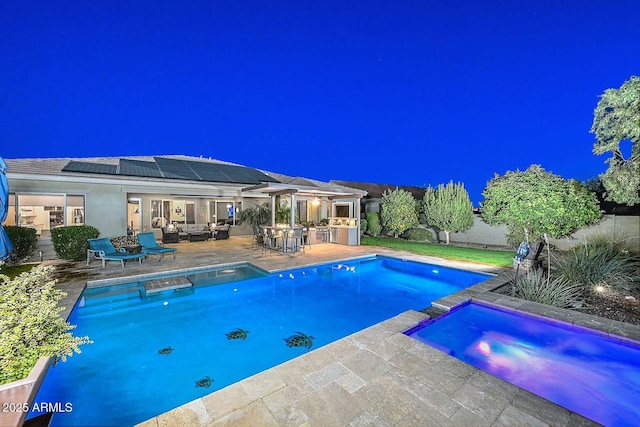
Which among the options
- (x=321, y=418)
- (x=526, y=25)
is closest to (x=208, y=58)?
(x=526, y=25)

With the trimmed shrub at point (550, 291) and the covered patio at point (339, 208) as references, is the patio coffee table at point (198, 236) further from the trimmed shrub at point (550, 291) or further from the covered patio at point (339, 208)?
the trimmed shrub at point (550, 291)

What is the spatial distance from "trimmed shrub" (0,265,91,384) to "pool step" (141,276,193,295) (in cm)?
374

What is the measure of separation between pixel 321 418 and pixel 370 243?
40.8ft

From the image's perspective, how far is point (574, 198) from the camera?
6098 millimetres

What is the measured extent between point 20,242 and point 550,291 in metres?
13.9

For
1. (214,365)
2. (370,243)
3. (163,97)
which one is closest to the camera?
(214,365)

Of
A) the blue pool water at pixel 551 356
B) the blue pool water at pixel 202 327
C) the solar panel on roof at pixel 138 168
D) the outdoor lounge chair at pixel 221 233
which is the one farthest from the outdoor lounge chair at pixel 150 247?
the blue pool water at pixel 551 356

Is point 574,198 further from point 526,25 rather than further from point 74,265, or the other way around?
point 526,25

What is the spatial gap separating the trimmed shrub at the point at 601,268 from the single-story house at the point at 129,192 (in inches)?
323

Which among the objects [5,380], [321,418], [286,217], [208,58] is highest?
[208,58]

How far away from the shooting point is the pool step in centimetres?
670

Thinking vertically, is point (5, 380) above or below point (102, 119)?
below

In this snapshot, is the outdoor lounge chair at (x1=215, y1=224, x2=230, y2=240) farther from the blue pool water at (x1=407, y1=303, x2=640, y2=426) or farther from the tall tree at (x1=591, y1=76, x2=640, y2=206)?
the tall tree at (x1=591, y1=76, x2=640, y2=206)

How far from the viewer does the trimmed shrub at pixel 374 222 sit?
16875 millimetres
